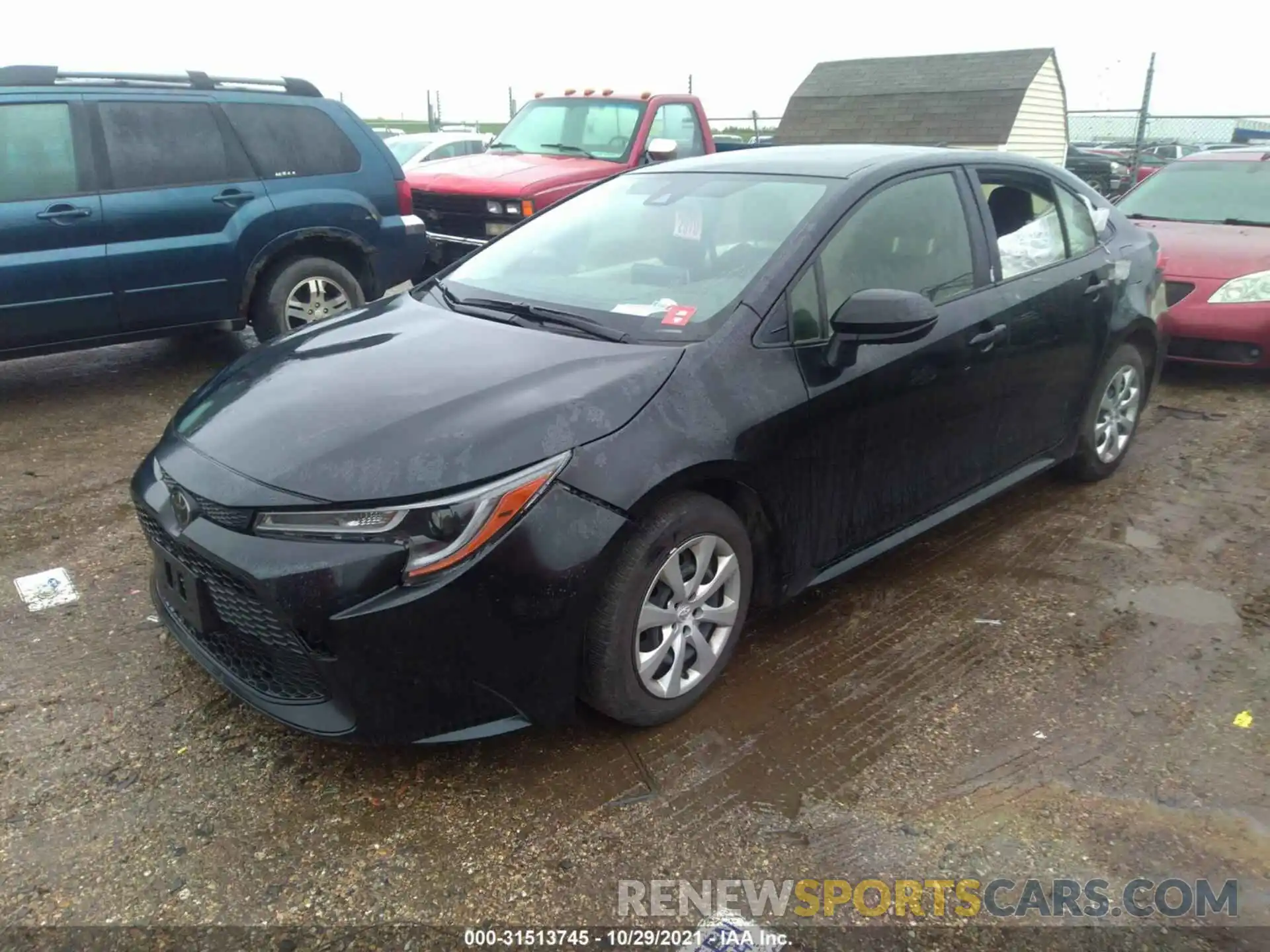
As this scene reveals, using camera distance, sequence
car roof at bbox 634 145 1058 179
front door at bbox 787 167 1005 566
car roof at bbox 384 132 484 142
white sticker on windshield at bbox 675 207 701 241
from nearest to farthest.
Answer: front door at bbox 787 167 1005 566, white sticker on windshield at bbox 675 207 701 241, car roof at bbox 634 145 1058 179, car roof at bbox 384 132 484 142

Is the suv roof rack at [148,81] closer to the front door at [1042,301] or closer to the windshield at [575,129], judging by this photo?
the windshield at [575,129]

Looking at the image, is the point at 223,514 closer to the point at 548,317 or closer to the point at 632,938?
the point at 548,317

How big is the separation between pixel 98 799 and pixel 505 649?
3.90ft

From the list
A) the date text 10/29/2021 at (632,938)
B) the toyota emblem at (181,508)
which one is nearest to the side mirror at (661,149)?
the toyota emblem at (181,508)

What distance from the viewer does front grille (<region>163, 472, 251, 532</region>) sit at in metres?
2.42

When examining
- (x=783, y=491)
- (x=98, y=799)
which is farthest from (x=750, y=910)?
(x=98, y=799)

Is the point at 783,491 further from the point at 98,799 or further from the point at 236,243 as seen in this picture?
the point at 236,243

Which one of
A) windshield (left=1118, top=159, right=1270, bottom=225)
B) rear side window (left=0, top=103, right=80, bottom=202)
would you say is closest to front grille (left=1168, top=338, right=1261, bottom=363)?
windshield (left=1118, top=159, right=1270, bottom=225)

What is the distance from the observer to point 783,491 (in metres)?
3.03

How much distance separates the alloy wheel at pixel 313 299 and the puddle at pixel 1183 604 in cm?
495

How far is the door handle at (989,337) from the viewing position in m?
3.62

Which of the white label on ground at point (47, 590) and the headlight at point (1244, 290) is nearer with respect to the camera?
the white label on ground at point (47, 590)

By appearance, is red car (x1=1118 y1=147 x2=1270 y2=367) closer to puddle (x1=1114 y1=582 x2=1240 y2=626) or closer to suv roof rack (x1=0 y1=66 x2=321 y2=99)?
puddle (x1=1114 y1=582 x2=1240 y2=626)

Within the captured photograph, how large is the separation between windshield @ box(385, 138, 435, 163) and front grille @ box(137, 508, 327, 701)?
13.0 m
